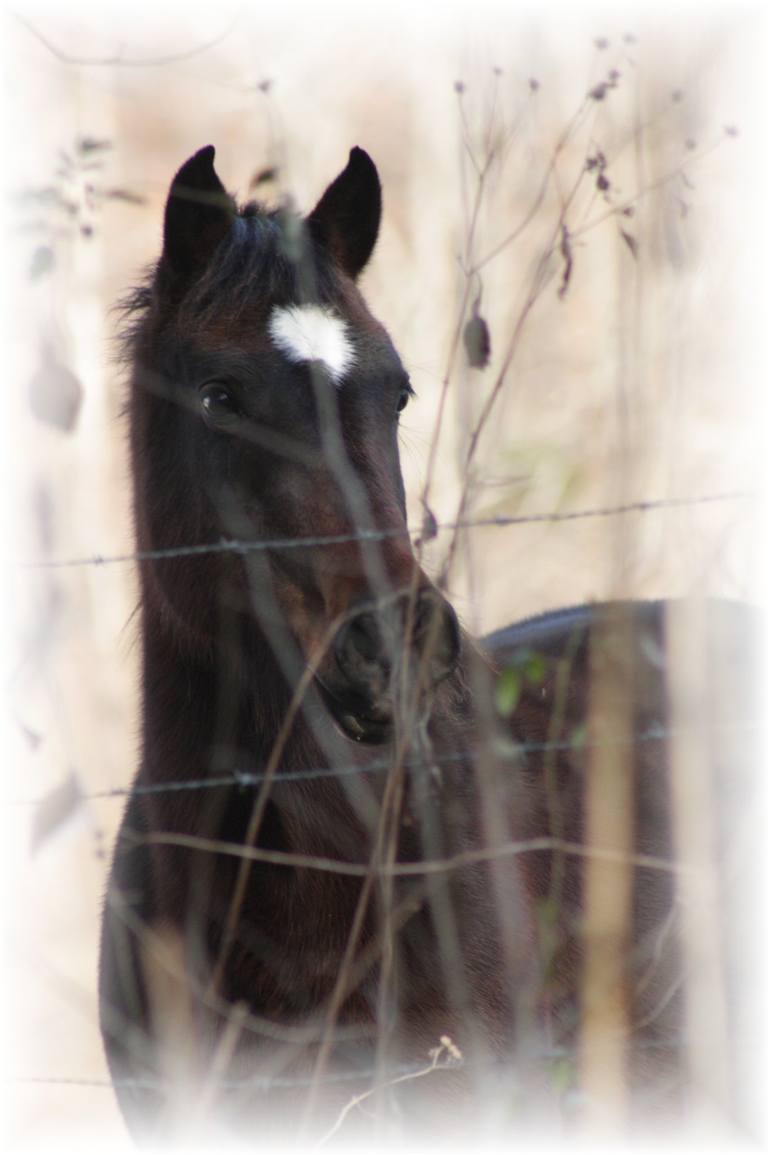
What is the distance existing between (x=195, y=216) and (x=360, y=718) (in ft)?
4.44

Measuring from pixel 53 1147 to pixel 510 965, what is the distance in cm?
212

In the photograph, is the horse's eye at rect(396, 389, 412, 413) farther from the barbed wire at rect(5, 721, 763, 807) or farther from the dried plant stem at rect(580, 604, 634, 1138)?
the barbed wire at rect(5, 721, 763, 807)

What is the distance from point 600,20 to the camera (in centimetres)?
409

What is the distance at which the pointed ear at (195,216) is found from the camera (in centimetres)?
293

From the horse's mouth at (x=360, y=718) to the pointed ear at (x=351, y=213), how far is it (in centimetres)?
128

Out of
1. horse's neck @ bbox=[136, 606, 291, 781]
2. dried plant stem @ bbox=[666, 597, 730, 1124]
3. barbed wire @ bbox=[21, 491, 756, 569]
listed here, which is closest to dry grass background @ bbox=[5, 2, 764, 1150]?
barbed wire @ bbox=[21, 491, 756, 569]

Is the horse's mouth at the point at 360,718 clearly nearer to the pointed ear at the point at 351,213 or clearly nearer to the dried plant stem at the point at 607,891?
the dried plant stem at the point at 607,891

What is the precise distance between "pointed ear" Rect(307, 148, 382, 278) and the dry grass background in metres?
0.19

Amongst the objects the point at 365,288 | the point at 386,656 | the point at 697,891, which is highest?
the point at 365,288

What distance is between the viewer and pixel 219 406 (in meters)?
2.76

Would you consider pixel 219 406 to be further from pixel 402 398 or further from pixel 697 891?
pixel 697 891

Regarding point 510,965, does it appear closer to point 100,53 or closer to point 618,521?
point 618,521

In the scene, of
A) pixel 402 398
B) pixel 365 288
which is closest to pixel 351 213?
pixel 365 288

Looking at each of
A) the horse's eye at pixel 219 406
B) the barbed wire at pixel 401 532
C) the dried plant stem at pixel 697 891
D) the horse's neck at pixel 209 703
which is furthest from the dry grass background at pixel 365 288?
the horse's eye at pixel 219 406
